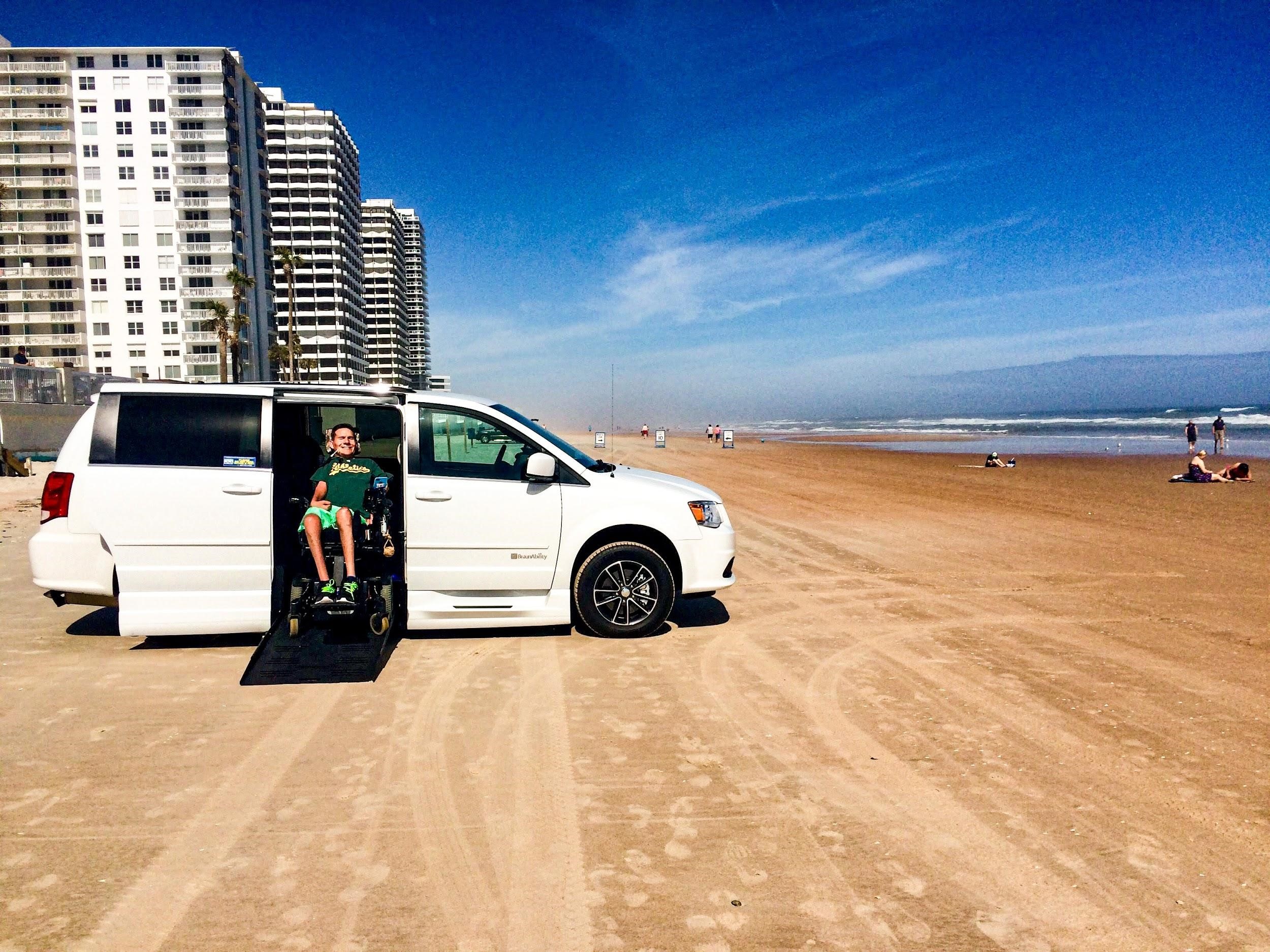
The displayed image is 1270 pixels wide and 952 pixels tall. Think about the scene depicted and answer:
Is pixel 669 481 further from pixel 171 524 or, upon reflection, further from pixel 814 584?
pixel 171 524

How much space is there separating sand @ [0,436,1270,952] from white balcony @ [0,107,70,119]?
84109 mm

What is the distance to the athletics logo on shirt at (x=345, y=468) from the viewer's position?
5.76 meters

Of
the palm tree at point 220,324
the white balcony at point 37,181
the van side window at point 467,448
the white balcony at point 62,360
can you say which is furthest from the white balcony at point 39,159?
the van side window at point 467,448

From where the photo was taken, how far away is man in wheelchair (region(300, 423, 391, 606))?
550cm

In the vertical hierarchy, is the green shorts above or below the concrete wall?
below

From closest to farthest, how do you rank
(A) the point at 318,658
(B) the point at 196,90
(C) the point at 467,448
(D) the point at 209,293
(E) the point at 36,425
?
(A) the point at 318,658, (C) the point at 467,448, (E) the point at 36,425, (B) the point at 196,90, (D) the point at 209,293

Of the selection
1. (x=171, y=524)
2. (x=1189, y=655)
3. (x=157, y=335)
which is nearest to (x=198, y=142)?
(x=157, y=335)

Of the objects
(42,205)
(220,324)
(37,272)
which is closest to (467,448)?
(220,324)

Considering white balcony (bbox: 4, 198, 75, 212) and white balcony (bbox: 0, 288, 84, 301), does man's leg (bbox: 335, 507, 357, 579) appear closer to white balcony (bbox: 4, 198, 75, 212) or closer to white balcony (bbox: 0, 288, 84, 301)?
white balcony (bbox: 0, 288, 84, 301)

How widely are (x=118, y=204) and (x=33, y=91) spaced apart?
1183 cm

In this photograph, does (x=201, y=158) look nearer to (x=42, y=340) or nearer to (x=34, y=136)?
(x=34, y=136)

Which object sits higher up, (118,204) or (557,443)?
(118,204)

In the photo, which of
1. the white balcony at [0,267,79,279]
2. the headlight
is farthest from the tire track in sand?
the white balcony at [0,267,79,279]

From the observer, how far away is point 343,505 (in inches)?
225
